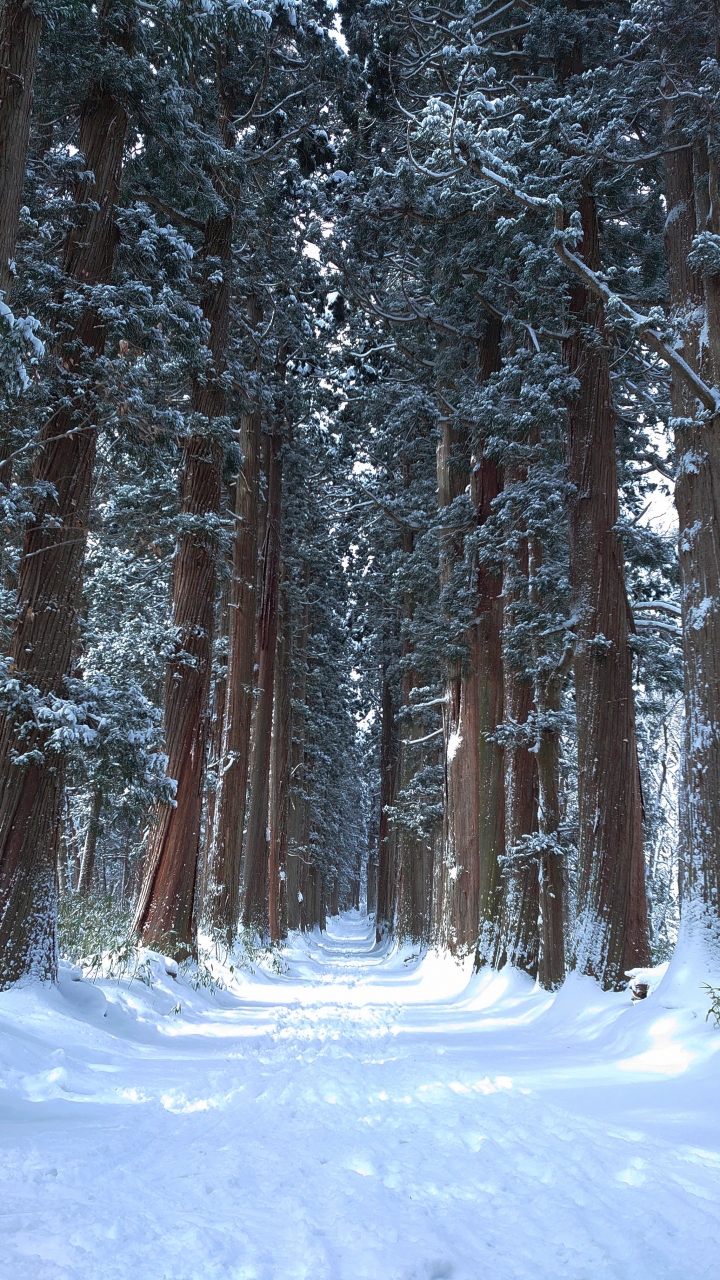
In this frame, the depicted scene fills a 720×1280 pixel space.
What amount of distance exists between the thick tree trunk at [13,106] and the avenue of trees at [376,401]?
2 centimetres

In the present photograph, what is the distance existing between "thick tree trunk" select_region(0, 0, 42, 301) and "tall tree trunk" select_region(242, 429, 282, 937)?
14.2 metres

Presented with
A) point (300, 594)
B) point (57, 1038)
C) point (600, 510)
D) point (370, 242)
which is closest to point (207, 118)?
point (370, 242)

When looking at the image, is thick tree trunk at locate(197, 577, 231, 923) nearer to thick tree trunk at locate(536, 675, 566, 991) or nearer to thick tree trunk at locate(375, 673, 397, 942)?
thick tree trunk at locate(536, 675, 566, 991)

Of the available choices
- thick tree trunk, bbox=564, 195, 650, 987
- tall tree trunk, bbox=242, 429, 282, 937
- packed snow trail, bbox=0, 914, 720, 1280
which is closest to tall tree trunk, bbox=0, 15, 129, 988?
packed snow trail, bbox=0, 914, 720, 1280

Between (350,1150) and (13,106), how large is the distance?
5744 mm

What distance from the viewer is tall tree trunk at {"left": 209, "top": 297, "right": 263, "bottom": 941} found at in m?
14.5

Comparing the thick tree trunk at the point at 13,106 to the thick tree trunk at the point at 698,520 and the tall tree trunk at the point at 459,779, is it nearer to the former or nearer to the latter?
the thick tree trunk at the point at 698,520

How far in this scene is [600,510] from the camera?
1002 centimetres

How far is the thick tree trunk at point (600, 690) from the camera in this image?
8.88m

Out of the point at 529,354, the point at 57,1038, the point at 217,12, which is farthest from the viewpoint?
the point at 529,354

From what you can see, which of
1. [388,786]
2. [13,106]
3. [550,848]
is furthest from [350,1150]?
[388,786]

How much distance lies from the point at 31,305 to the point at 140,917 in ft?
22.3

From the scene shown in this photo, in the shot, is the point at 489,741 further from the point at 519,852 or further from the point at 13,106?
the point at 13,106

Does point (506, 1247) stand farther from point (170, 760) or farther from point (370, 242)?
point (370, 242)
